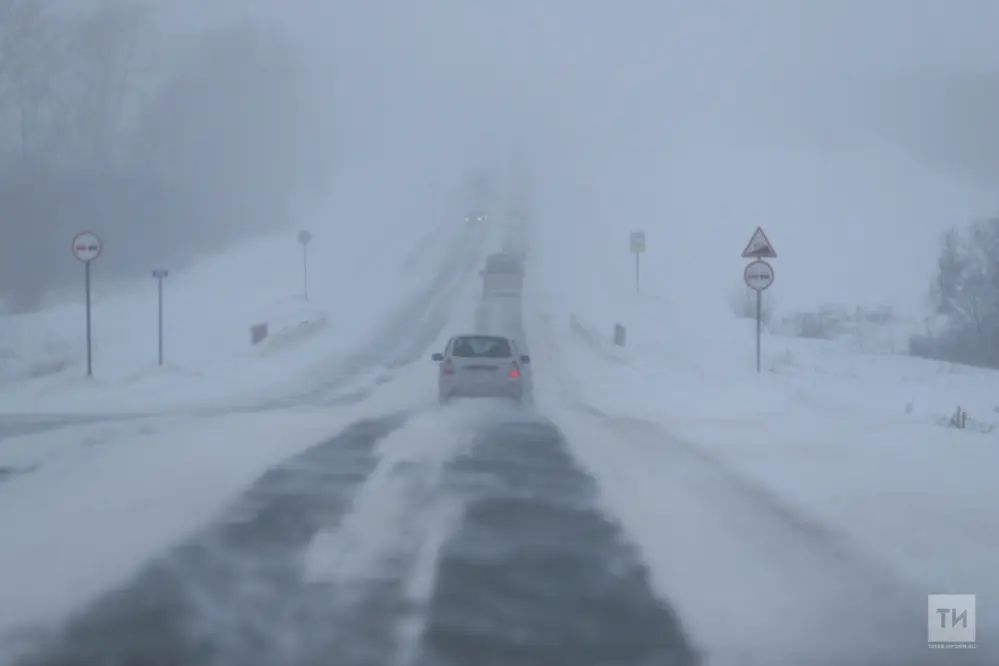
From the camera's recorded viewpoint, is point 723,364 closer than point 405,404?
No

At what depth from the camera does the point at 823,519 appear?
10578 mm

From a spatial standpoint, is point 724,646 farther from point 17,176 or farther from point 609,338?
point 17,176

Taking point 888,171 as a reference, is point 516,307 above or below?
below

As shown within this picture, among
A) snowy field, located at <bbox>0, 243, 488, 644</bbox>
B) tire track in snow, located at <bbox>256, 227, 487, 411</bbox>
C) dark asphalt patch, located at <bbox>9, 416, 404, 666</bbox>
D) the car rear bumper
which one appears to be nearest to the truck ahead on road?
tire track in snow, located at <bbox>256, 227, 487, 411</bbox>

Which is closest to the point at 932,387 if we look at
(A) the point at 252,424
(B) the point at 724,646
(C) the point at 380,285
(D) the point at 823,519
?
(A) the point at 252,424

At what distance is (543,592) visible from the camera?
26.7 ft

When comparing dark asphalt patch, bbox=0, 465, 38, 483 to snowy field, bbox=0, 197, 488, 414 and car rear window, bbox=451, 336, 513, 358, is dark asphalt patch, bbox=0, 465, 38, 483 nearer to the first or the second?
snowy field, bbox=0, 197, 488, 414

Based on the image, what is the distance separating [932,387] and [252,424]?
2201 centimetres

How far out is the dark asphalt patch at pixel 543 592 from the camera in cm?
687

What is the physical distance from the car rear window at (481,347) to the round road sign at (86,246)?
8760 mm

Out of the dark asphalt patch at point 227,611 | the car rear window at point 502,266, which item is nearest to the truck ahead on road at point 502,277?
the car rear window at point 502,266

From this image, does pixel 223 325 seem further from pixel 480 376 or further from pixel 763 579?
pixel 763 579

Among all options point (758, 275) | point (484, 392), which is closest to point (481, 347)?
point (484, 392)

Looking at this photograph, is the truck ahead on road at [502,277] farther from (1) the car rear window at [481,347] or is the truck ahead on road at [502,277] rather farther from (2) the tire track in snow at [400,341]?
(1) the car rear window at [481,347]
